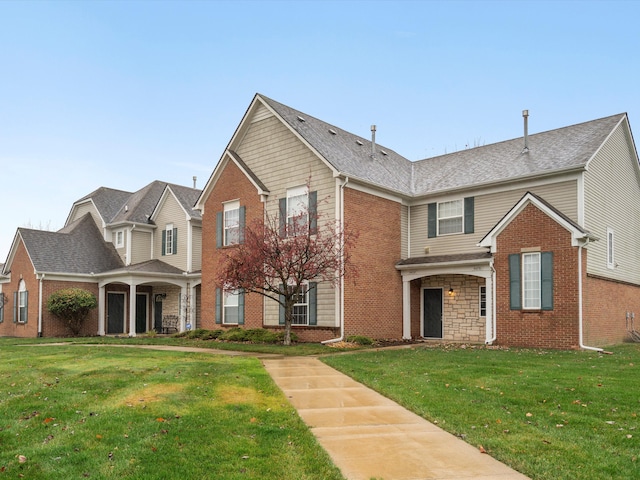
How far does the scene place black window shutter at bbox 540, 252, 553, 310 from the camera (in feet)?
55.1

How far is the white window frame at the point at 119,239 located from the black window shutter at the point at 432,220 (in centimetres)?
1743

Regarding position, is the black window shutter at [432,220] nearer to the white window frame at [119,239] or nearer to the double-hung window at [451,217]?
the double-hung window at [451,217]

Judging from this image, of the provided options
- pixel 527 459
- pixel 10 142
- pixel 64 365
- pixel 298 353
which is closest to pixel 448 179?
pixel 298 353

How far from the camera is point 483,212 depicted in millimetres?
20312

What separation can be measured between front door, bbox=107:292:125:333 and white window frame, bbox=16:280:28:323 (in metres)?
3.85

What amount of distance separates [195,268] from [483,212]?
14.6m

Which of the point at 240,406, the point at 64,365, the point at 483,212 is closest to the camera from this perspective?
the point at 240,406

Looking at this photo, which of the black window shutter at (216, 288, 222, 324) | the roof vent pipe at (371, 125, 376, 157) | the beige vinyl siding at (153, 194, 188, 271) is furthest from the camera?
the beige vinyl siding at (153, 194, 188, 271)

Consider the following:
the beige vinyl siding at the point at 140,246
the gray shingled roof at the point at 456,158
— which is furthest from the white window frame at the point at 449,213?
the beige vinyl siding at the point at 140,246

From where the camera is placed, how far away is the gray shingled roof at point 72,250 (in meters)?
27.5

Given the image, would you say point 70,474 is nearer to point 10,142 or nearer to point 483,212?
point 483,212

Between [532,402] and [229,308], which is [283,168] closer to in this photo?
[229,308]

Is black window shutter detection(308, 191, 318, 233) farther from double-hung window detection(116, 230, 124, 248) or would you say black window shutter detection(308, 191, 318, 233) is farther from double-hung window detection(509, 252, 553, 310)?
double-hung window detection(116, 230, 124, 248)

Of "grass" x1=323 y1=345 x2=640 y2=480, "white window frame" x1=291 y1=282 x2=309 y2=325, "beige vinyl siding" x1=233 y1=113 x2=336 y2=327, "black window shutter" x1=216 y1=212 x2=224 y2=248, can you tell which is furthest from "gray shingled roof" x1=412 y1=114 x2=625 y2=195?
"black window shutter" x1=216 y1=212 x2=224 y2=248
